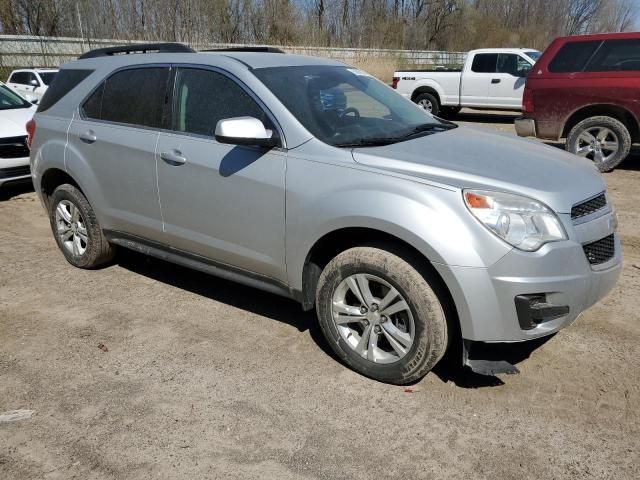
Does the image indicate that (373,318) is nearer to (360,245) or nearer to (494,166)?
(360,245)

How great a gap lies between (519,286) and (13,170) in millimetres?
6901

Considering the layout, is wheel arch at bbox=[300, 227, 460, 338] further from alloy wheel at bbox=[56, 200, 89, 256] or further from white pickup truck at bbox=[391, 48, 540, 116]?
white pickup truck at bbox=[391, 48, 540, 116]

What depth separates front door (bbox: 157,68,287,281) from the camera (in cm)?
343

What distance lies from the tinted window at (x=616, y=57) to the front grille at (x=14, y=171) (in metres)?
7.95

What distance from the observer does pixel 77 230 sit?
4941 millimetres

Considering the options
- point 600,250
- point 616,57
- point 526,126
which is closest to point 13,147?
point 600,250

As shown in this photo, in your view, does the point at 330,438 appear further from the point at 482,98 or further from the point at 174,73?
the point at 482,98

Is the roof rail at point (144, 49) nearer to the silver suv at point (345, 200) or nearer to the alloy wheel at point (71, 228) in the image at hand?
the silver suv at point (345, 200)

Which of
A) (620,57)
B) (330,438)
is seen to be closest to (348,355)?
(330,438)

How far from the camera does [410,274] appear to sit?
9.68 ft

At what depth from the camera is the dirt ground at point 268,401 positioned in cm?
263

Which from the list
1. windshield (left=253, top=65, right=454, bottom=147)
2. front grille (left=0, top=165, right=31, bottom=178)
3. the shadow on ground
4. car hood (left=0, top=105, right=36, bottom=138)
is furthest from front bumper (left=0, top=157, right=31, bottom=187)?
windshield (left=253, top=65, right=454, bottom=147)

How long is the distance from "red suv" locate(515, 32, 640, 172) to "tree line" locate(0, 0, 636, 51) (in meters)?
23.3

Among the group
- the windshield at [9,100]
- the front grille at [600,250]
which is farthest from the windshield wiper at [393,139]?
the windshield at [9,100]
